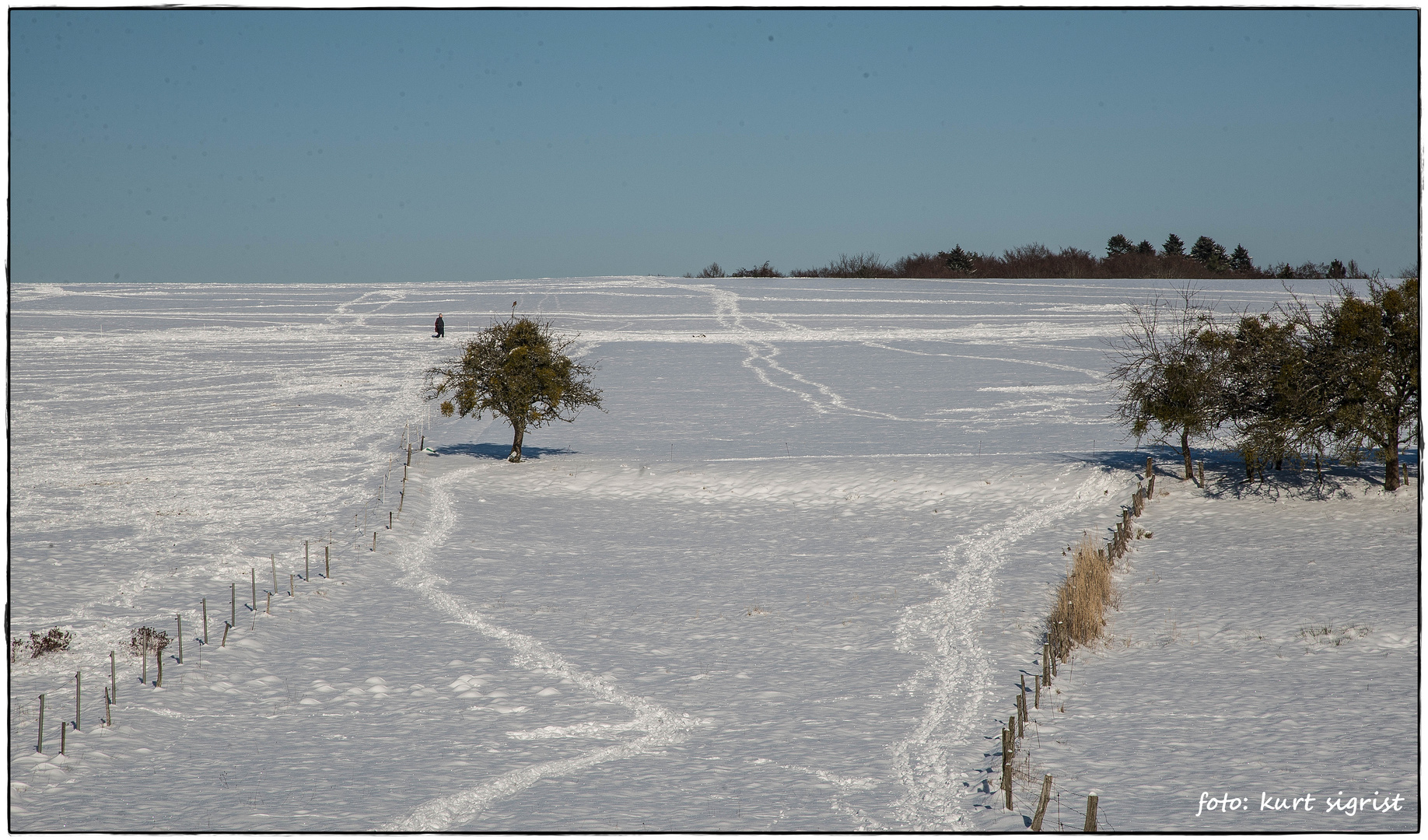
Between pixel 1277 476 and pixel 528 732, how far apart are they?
23.2 meters

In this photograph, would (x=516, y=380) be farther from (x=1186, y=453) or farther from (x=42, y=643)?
(x=1186, y=453)

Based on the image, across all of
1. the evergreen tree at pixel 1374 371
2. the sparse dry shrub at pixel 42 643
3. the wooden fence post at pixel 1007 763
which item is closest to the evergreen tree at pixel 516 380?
the sparse dry shrub at pixel 42 643

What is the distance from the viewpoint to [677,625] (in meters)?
19.1

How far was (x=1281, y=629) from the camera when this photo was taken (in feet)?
60.2

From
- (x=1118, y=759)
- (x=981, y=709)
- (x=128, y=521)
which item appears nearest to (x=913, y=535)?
(x=981, y=709)

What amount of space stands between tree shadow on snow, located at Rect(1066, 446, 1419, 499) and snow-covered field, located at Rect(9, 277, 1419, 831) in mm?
245

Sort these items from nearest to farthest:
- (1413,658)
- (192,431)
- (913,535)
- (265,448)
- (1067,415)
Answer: (1413,658) < (913,535) < (265,448) < (192,431) < (1067,415)

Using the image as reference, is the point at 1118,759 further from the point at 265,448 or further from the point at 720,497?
the point at 265,448

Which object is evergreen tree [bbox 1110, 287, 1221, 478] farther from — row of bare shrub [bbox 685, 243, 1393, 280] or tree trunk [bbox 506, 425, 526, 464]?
row of bare shrub [bbox 685, 243, 1393, 280]

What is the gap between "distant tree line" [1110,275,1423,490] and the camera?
25844mm

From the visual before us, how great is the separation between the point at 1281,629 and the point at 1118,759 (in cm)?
698

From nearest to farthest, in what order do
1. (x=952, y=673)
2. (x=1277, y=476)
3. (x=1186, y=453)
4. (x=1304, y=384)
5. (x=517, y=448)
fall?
(x=952, y=673), (x=1304, y=384), (x=1277, y=476), (x=1186, y=453), (x=517, y=448)

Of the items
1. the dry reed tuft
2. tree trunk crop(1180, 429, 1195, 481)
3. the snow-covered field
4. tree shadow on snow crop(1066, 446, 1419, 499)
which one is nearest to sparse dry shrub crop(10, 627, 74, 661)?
the snow-covered field

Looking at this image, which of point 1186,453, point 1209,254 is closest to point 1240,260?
point 1209,254
